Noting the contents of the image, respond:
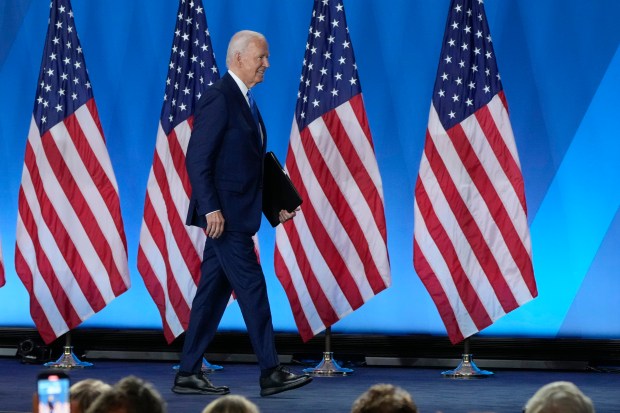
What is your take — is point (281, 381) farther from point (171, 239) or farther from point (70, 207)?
point (70, 207)

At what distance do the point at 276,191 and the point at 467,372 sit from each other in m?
1.83

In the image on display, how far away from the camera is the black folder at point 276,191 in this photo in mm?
5527

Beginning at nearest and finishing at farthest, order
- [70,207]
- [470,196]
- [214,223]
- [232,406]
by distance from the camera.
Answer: [232,406] < [214,223] < [470,196] < [70,207]

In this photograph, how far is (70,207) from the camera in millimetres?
7172

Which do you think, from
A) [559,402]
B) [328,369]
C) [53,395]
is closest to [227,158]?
[328,369]

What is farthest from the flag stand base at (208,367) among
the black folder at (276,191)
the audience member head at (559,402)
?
the audience member head at (559,402)

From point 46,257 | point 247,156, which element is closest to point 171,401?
point 247,156

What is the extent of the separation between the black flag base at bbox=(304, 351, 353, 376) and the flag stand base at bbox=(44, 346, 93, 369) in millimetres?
1449

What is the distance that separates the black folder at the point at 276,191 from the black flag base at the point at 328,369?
1.50 m

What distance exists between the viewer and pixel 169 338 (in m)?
7.04

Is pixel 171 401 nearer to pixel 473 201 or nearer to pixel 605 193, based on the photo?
pixel 473 201

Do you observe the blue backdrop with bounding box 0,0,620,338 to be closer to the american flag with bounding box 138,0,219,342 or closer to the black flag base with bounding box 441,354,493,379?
the black flag base with bounding box 441,354,493,379

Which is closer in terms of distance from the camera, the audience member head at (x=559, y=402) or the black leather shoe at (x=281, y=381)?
the audience member head at (x=559, y=402)

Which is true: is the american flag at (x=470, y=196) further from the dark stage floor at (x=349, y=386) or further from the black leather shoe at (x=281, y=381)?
the black leather shoe at (x=281, y=381)
